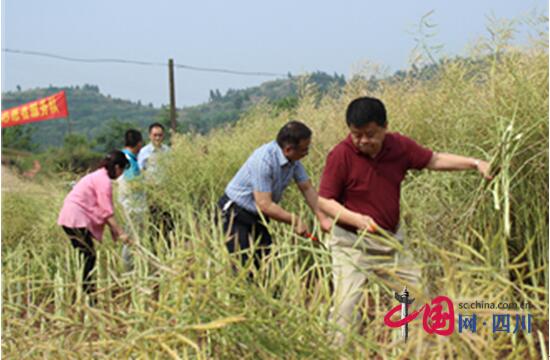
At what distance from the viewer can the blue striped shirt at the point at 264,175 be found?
3.70 m

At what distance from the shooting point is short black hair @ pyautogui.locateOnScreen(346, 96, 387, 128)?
2834 millimetres

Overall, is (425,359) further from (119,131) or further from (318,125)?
(119,131)

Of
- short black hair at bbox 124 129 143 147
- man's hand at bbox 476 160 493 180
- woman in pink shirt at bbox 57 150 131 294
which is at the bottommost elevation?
woman in pink shirt at bbox 57 150 131 294

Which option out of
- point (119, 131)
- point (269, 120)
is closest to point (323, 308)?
point (269, 120)

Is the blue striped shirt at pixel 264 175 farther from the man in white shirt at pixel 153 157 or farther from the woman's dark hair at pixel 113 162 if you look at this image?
the man in white shirt at pixel 153 157

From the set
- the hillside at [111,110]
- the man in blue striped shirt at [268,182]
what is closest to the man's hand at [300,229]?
the man in blue striped shirt at [268,182]

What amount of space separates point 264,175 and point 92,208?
1.59m

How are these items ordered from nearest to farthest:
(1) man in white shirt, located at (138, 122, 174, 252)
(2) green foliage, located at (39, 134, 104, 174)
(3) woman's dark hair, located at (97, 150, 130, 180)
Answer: (3) woman's dark hair, located at (97, 150, 130, 180)
(1) man in white shirt, located at (138, 122, 174, 252)
(2) green foliage, located at (39, 134, 104, 174)

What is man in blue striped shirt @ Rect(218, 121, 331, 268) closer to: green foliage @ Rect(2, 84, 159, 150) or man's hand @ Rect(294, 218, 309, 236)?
→ man's hand @ Rect(294, 218, 309, 236)

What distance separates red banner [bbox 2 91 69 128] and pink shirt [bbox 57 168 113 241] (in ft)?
58.7

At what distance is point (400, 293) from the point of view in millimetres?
1766

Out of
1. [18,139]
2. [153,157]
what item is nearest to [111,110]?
[18,139]

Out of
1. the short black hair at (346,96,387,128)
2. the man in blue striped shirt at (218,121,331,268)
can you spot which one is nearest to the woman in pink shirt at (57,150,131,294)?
the man in blue striped shirt at (218,121,331,268)

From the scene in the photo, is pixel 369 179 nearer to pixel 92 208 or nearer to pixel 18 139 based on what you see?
pixel 92 208
